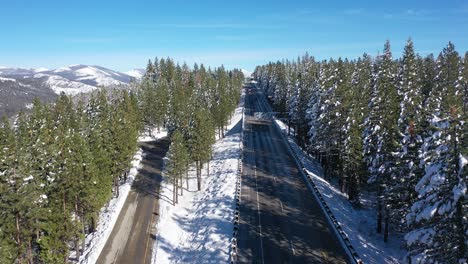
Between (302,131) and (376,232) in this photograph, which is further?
(302,131)

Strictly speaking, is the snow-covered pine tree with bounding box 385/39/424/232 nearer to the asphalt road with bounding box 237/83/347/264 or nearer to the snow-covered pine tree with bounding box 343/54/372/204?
the asphalt road with bounding box 237/83/347/264

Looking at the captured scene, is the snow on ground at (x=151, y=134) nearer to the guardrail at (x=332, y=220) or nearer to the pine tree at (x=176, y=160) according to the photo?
the pine tree at (x=176, y=160)

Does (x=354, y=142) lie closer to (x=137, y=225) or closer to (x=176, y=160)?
(x=176, y=160)

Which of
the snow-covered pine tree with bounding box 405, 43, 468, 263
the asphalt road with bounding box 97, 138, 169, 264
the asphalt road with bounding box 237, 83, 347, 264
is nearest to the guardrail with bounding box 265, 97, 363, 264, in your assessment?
the asphalt road with bounding box 237, 83, 347, 264

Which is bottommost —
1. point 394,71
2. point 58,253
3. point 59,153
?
point 58,253

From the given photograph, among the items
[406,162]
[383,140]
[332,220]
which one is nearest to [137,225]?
[332,220]

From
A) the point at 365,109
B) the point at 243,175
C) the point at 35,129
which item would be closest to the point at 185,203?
the point at 243,175

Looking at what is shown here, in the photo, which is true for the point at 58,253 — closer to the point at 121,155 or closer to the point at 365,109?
the point at 121,155
